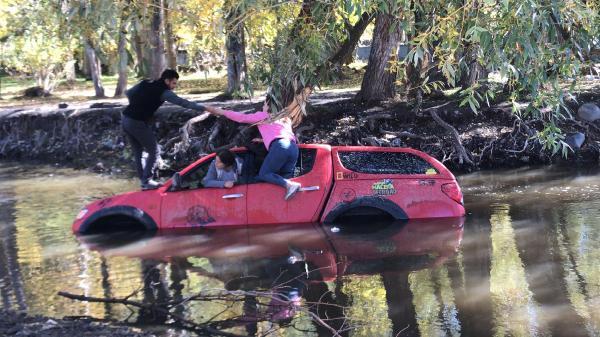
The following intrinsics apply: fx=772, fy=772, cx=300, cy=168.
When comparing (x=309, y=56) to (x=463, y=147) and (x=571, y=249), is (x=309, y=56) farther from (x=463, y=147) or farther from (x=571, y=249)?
(x=463, y=147)

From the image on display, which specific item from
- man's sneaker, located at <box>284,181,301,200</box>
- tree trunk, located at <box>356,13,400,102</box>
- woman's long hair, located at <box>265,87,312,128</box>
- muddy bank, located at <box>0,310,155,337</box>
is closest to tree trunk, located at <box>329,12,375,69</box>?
woman's long hair, located at <box>265,87,312,128</box>

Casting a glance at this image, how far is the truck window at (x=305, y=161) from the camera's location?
10461mm

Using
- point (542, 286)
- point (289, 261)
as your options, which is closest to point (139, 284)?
point (289, 261)

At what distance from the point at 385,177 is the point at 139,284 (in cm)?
378

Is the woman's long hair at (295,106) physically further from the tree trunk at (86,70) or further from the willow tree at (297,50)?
the tree trunk at (86,70)

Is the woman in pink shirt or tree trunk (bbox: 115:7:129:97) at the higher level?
tree trunk (bbox: 115:7:129:97)

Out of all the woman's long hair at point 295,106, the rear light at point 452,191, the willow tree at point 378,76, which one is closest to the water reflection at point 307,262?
the rear light at point 452,191

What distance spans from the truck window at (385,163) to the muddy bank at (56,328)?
468cm

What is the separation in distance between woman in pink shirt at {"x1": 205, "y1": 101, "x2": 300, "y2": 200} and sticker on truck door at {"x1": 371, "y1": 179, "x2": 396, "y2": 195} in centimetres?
104

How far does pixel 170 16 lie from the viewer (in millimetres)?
8867

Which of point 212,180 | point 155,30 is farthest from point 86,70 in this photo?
point 155,30

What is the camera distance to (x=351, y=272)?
8.46 meters

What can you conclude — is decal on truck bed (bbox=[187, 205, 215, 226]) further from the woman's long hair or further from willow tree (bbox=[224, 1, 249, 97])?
willow tree (bbox=[224, 1, 249, 97])

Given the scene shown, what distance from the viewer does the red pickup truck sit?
10.4 m
